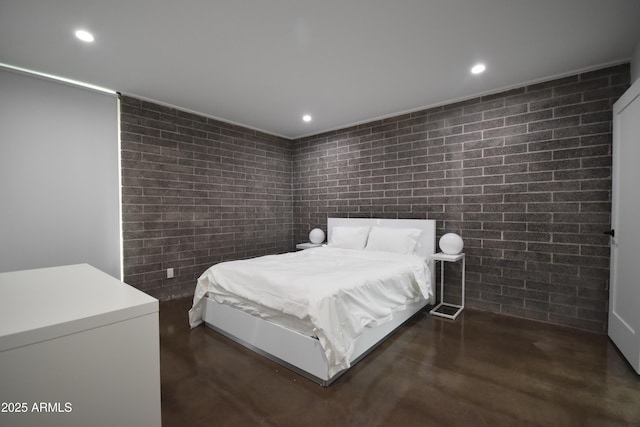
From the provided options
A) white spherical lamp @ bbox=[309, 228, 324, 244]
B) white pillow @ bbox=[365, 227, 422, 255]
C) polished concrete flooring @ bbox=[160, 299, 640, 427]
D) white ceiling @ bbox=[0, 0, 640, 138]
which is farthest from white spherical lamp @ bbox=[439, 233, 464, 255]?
white spherical lamp @ bbox=[309, 228, 324, 244]

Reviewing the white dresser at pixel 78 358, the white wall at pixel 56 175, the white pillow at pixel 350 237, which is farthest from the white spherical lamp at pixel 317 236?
the white dresser at pixel 78 358

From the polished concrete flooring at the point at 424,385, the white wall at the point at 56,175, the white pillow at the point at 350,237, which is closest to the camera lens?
the polished concrete flooring at the point at 424,385

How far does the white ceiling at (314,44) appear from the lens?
1.91 meters

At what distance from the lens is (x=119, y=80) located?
2955 mm

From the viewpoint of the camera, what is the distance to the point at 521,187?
307cm

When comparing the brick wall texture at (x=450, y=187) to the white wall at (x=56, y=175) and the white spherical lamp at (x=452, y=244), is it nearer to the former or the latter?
the white wall at (x=56, y=175)

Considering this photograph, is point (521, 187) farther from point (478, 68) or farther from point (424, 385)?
point (424, 385)

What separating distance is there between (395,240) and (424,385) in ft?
6.18

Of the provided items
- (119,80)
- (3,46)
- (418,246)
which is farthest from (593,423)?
(3,46)

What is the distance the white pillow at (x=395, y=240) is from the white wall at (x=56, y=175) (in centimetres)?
315

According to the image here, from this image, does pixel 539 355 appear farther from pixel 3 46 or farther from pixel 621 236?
pixel 3 46

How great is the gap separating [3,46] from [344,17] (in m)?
2.82

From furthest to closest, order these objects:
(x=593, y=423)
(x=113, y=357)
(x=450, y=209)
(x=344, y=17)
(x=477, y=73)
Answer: (x=450, y=209), (x=477, y=73), (x=344, y=17), (x=593, y=423), (x=113, y=357)

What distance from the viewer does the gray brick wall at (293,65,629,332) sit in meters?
2.73
